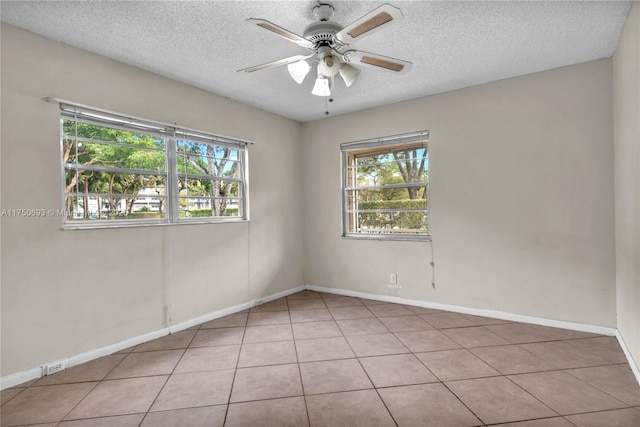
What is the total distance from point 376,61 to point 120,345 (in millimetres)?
3000

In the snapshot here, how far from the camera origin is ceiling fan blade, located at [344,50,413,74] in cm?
211

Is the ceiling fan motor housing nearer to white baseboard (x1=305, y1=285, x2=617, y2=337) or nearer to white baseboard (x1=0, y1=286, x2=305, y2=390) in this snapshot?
white baseboard (x1=0, y1=286, x2=305, y2=390)

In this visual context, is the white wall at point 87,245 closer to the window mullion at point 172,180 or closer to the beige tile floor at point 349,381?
the window mullion at point 172,180

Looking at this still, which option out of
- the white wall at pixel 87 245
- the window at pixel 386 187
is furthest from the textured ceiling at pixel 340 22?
the window at pixel 386 187

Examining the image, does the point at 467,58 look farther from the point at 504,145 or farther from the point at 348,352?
the point at 348,352

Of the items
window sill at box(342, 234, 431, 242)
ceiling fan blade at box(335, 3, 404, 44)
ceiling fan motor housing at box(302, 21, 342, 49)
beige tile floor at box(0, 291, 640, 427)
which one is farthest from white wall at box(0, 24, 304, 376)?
ceiling fan blade at box(335, 3, 404, 44)

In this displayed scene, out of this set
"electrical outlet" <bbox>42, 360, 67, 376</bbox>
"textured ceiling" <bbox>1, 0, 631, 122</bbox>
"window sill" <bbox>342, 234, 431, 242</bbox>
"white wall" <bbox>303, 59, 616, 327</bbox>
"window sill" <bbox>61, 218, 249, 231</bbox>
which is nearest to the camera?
"textured ceiling" <bbox>1, 0, 631, 122</bbox>

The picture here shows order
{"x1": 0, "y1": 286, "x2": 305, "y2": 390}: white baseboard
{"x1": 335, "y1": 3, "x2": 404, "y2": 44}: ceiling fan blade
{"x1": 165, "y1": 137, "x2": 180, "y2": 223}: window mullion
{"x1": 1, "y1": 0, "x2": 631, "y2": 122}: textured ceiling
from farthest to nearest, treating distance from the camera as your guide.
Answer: {"x1": 165, "y1": 137, "x2": 180, "y2": 223}: window mullion
{"x1": 0, "y1": 286, "x2": 305, "y2": 390}: white baseboard
{"x1": 1, "y1": 0, "x2": 631, "y2": 122}: textured ceiling
{"x1": 335, "y1": 3, "x2": 404, "y2": 44}: ceiling fan blade

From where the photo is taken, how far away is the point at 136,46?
2490 mm

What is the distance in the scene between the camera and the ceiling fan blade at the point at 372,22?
156 cm

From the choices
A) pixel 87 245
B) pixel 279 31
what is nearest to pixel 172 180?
pixel 87 245

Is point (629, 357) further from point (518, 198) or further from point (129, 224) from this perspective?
point (129, 224)

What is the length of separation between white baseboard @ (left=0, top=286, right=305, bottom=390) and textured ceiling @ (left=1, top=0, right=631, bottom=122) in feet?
7.77

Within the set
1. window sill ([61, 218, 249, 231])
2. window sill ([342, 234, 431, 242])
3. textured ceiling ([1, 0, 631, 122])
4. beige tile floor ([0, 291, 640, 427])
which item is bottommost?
beige tile floor ([0, 291, 640, 427])
